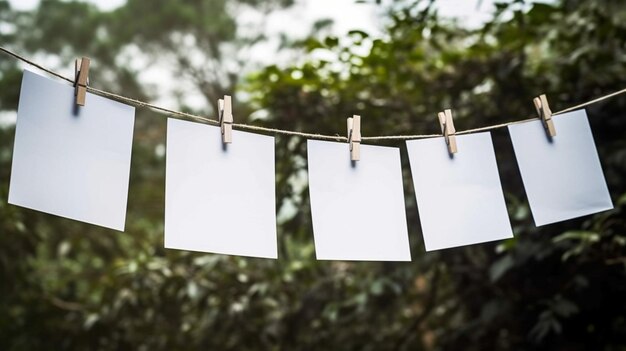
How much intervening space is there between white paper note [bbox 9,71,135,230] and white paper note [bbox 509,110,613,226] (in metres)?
0.64

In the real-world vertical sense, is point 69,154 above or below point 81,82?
below

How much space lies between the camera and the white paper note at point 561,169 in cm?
92

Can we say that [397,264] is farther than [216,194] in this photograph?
Yes

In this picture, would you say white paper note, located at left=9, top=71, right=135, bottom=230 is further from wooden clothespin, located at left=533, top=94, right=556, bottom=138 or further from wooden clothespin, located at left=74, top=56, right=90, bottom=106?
wooden clothespin, located at left=533, top=94, right=556, bottom=138

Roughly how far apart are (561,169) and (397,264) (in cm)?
91

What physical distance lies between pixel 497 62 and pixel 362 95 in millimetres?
460

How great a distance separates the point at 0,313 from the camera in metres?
2.04

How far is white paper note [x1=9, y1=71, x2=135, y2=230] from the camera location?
2.32 ft

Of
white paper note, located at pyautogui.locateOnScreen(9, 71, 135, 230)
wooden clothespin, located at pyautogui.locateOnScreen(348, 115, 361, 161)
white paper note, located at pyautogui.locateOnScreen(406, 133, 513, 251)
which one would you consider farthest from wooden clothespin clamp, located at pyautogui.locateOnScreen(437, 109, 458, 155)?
white paper note, located at pyautogui.locateOnScreen(9, 71, 135, 230)

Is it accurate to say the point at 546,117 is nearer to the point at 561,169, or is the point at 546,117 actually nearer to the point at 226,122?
the point at 561,169

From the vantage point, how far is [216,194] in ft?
2.73

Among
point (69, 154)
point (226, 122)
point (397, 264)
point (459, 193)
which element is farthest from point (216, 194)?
point (397, 264)

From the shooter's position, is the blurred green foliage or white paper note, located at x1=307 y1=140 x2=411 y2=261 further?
the blurred green foliage

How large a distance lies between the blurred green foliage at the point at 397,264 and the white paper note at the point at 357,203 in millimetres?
614
